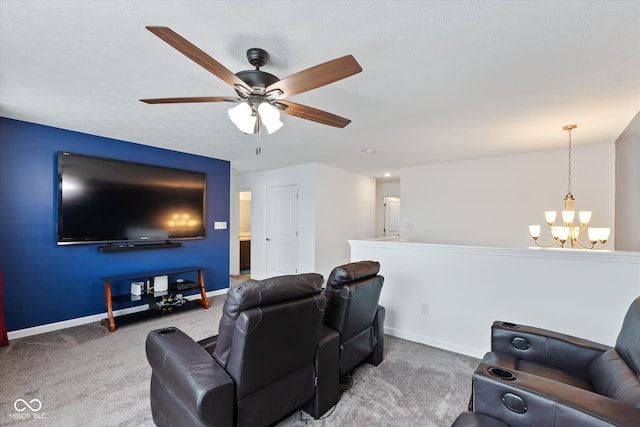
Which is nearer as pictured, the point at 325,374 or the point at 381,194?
the point at 325,374

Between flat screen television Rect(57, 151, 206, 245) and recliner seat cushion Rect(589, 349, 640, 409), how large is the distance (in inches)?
181

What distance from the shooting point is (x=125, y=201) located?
3.87 meters

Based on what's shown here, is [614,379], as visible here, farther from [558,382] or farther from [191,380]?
[191,380]

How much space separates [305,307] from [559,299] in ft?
7.72

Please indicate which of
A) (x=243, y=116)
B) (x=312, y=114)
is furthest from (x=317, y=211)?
(x=243, y=116)

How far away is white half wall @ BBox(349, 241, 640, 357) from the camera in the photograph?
240 cm

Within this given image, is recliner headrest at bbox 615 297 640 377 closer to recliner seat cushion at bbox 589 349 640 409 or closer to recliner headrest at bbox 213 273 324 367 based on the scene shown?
recliner seat cushion at bbox 589 349 640 409

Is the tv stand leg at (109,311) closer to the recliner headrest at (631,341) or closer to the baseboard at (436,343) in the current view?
the baseboard at (436,343)

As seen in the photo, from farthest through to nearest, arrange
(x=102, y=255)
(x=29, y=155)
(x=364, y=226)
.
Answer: (x=364, y=226), (x=102, y=255), (x=29, y=155)

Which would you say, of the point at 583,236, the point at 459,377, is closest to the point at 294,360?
the point at 459,377

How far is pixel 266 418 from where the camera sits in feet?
5.24

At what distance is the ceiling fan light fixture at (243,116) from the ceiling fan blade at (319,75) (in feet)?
0.61

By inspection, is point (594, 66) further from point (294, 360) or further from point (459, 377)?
point (294, 360)

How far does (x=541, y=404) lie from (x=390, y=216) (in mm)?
6820
